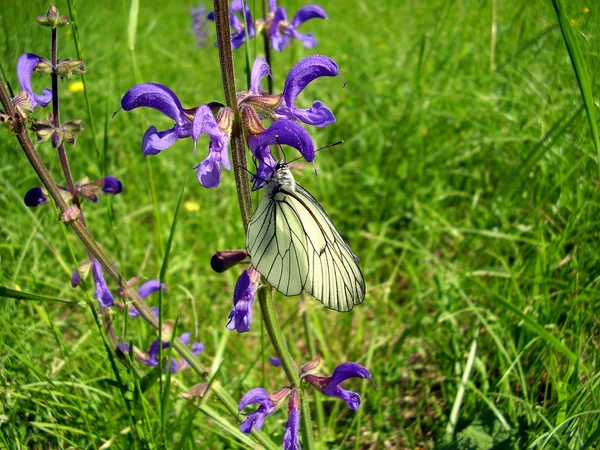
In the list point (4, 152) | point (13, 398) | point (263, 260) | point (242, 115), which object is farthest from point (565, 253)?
point (4, 152)

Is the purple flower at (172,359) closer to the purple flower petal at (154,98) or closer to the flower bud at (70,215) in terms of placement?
the flower bud at (70,215)

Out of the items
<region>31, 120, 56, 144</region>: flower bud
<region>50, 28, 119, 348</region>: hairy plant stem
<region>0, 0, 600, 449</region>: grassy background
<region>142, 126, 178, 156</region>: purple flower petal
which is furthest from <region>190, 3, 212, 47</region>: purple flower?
<region>142, 126, 178, 156</region>: purple flower petal

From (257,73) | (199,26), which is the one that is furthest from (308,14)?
(199,26)

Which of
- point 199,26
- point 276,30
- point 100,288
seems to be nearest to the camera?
point 100,288

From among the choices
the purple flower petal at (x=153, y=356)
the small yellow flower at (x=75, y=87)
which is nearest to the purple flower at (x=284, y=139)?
the purple flower petal at (x=153, y=356)

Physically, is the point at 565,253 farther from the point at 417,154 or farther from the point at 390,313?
the point at 417,154

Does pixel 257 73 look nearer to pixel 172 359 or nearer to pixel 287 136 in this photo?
pixel 287 136
